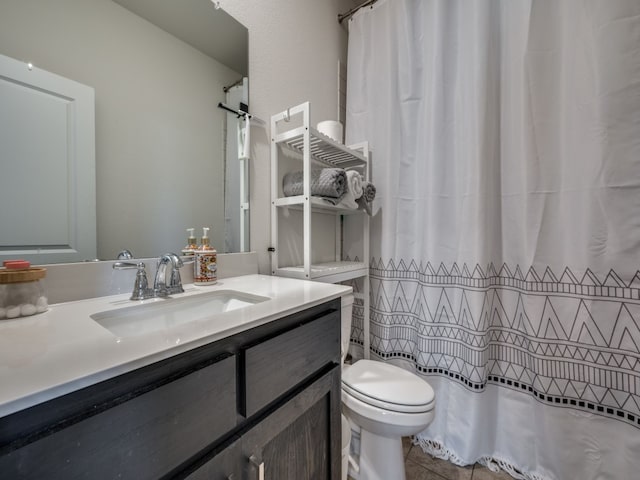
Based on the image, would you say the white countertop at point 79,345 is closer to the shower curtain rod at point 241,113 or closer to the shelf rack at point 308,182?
the shelf rack at point 308,182

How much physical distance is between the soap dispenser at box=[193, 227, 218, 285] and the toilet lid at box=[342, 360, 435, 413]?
63 cm

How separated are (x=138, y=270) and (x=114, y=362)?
0.44 m

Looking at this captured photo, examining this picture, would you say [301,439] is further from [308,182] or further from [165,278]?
[308,182]

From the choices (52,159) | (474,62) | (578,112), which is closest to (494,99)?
(474,62)

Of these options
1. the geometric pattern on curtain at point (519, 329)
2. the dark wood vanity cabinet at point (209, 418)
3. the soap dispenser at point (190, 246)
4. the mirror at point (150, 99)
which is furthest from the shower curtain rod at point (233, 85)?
the geometric pattern on curtain at point (519, 329)

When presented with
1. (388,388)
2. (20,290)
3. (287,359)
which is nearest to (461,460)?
(388,388)

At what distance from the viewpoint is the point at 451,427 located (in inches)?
46.6

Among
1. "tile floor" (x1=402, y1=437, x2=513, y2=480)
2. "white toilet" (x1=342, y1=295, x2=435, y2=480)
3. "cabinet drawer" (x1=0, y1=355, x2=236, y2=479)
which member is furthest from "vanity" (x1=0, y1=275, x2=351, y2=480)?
"tile floor" (x1=402, y1=437, x2=513, y2=480)

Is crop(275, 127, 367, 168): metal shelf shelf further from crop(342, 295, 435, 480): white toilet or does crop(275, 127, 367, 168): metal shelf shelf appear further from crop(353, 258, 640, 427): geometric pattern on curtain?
crop(342, 295, 435, 480): white toilet

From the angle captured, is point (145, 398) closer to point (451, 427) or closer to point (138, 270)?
point (138, 270)

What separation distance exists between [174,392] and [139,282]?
16.5 inches

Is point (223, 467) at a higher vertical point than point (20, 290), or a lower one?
lower

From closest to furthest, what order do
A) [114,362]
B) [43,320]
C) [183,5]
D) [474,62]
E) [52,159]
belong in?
[114,362] → [43,320] → [52,159] → [183,5] → [474,62]

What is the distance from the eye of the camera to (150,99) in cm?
82
